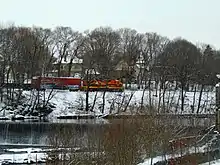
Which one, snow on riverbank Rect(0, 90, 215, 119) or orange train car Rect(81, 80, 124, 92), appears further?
orange train car Rect(81, 80, 124, 92)

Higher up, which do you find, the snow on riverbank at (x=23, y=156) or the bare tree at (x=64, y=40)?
the bare tree at (x=64, y=40)

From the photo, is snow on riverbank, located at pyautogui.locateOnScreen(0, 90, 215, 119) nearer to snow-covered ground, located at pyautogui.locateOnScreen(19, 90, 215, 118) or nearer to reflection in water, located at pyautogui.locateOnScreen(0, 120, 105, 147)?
snow-covered ground, located at pyautogui.locateOnScreen(19, 90, 215, 118)

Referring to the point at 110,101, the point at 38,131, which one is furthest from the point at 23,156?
the point at 110,101

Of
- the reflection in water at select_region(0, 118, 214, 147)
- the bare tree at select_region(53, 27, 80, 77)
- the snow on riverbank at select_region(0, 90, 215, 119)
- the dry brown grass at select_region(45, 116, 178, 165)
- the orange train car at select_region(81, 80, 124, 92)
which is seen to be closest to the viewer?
the dry brown grass at select_region(45, 116, 178, 165)

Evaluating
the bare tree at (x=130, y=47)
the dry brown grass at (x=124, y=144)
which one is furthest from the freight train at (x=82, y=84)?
the dry brown grass at (x=124, y=144)

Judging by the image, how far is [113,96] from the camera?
237 feet

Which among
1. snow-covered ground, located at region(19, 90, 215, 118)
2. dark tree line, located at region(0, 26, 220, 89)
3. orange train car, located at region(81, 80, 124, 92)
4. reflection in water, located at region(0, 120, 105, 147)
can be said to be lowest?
reflection in water, located at region(0, 120, 105, 147)

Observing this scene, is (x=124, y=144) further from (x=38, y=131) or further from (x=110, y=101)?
(x=110, y=101)

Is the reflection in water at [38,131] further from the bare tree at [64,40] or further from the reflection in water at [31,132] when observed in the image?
the bare tree at [64,40]

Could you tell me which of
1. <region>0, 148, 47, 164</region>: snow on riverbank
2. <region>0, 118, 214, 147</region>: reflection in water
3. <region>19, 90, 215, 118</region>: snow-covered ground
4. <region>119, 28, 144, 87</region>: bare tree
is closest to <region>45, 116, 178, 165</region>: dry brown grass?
<region>0, 148, 47, 164</region>: snow on riverbank

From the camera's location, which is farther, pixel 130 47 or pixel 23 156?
pixel 130 47

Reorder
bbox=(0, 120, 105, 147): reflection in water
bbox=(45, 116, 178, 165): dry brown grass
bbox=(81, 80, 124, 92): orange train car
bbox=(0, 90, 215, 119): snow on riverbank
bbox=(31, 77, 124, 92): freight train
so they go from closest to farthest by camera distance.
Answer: bbox=(45, 116, 178, 165): dry brown grass, bbox=(0, 120, 105, 147): reflection in water, bbox=(0, 90, 215, 119): snow on riverbank, bbox=(31, 77, 124, 92): freight train, bbox=(81, 80, 124, 92): orange train car

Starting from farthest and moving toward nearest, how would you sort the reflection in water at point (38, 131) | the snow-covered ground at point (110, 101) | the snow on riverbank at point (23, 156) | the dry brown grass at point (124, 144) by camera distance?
the snow-covered ground at point (110, 101), the reflection in water at point (38, 131), the snow on riverbank at point (23, 156), the dry brown grass at point (124, 144)

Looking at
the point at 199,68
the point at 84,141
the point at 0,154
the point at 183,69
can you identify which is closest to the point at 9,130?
the point at 0,154
